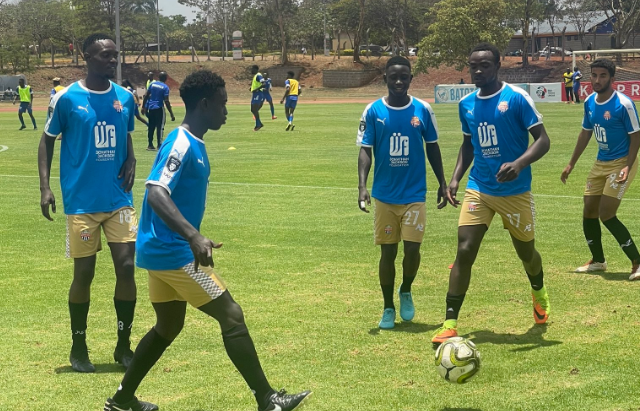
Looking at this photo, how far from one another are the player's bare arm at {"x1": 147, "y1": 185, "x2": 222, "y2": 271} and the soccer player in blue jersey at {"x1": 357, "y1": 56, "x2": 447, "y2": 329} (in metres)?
3.02

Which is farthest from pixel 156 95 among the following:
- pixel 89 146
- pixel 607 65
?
pixel 89 146

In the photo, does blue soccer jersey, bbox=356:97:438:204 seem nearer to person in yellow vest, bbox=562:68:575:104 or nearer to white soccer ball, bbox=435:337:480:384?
white soccer ball, bbox=435:337:480:384

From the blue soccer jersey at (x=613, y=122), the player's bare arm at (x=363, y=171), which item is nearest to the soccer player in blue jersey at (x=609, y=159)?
the blue soccer jersey at (x=613, y=122)

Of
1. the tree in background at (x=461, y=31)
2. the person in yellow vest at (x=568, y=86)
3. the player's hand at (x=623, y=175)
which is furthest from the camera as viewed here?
the tree in background at (x=461, y=31)

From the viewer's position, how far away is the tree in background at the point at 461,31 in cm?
7388

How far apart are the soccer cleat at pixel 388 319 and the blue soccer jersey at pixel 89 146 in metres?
2.51

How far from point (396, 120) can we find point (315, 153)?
15.8 metres

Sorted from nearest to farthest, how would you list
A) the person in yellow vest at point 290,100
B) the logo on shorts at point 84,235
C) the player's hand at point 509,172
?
the logo on shorts at point 84,235 → the player's hand at point 509,172 → the person in yellow vest at point 290,100

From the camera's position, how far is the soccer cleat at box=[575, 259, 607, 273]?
9.84 metres

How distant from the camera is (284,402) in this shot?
5230 millimetres

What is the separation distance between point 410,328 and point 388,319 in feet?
0.76

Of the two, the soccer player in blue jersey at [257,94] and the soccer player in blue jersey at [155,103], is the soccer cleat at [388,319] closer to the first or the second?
the soccer player in blue jersey at [155,103]

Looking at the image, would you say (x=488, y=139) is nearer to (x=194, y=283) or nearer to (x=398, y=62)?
(x=398, y=62)

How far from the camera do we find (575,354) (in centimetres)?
675
